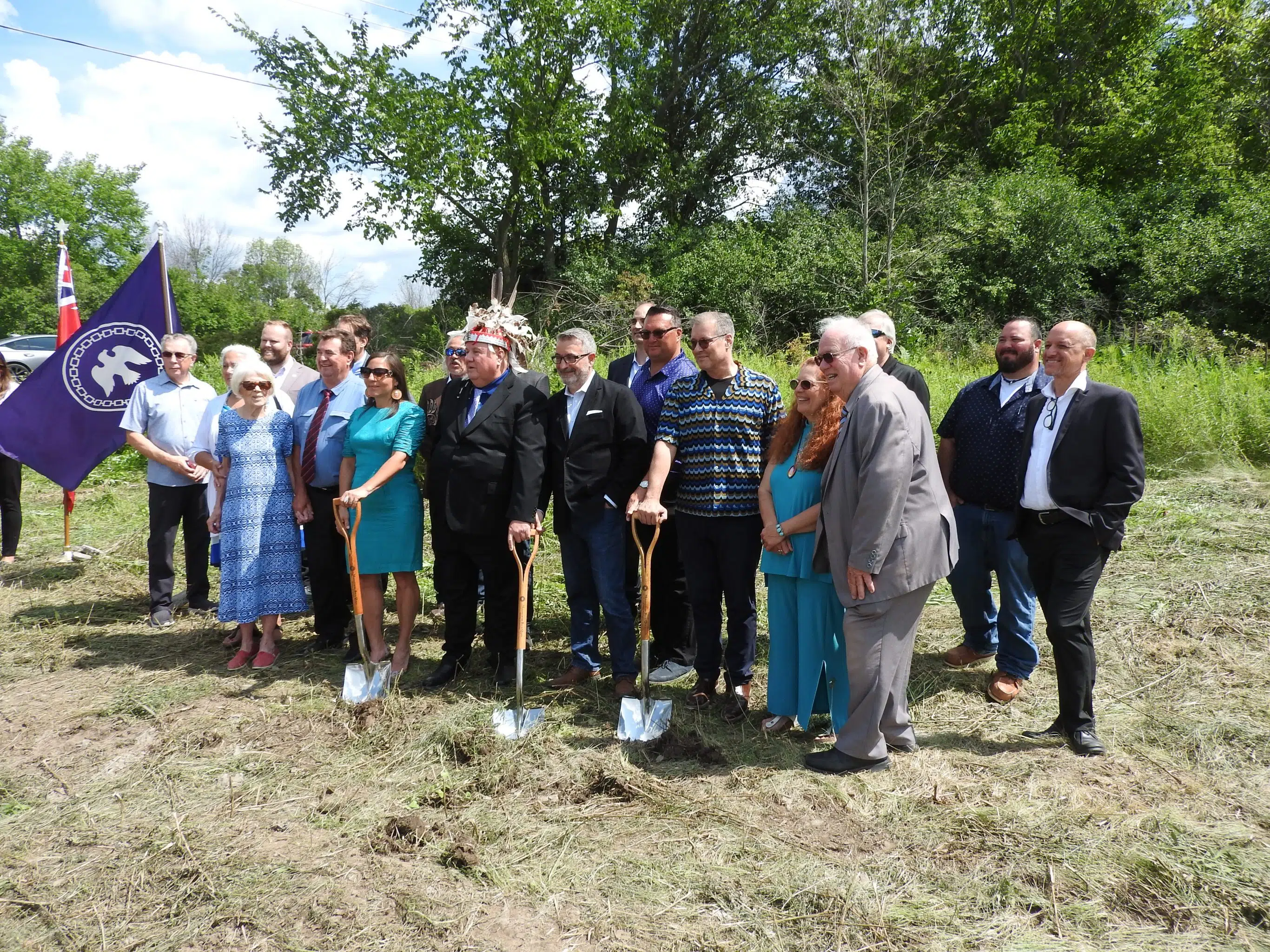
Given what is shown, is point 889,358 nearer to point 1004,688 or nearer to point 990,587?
point 990,587

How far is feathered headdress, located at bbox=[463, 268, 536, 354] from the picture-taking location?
4727 millimetres

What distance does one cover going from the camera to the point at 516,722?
13.8 ft

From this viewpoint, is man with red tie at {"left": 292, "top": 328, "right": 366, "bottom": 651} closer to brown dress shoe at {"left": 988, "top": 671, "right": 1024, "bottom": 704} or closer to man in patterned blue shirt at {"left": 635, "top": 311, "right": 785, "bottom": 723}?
man in patterned blue shirt at {"left": 635, "top": 311, "right": 785, "bottom": 723}

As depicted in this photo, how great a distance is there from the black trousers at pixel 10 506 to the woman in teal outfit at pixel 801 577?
21.6 ft

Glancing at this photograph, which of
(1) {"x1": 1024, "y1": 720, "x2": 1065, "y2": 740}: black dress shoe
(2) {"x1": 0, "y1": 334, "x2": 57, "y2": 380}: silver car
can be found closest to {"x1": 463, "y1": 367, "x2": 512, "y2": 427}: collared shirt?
(1) {"x1": 1024, "y1": 720, "x2": 1065, "y2": 740}: black dress shoe

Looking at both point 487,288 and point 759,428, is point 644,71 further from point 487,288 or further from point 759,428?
point 759,428

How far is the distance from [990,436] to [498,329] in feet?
9.16

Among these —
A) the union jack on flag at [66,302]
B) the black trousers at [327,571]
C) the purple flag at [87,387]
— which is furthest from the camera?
the union jack on flag at [66,302]

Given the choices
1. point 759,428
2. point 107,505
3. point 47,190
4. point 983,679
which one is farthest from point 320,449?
point 47,190

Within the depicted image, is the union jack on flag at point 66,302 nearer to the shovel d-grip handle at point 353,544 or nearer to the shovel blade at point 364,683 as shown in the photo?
the shovel d-grip handle at point 353,544

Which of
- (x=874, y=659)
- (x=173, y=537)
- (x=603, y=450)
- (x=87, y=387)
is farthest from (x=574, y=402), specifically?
(x=87, y=387)

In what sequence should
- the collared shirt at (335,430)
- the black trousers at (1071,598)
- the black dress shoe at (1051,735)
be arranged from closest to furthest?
the black trousers at (1071,598) → the black dress shoe at (1051,735) → the collared shirt at (335,430)

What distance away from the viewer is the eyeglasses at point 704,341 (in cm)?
418

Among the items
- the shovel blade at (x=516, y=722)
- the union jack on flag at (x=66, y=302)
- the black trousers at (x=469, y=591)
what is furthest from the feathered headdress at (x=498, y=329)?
the union jack on flag at (x=66, y=302)
